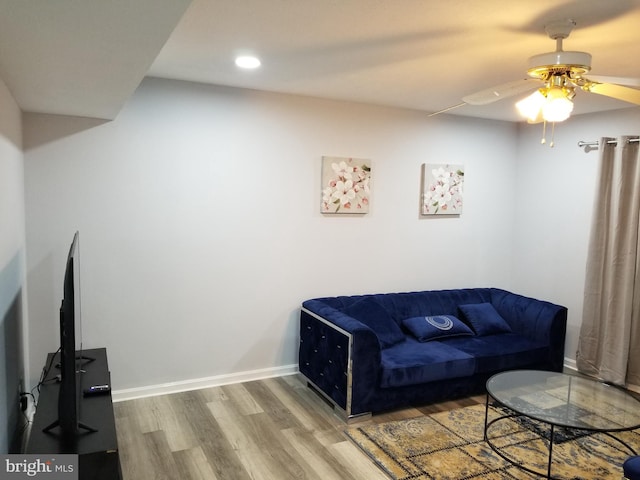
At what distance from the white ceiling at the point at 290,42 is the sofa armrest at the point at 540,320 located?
2039 mm

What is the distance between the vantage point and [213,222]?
12.8 ft

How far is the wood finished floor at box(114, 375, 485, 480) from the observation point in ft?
9.34

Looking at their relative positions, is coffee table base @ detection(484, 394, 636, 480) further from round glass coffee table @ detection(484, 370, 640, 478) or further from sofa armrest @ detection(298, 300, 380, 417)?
sofa armrest @ detection(298, 300, 380, 417)

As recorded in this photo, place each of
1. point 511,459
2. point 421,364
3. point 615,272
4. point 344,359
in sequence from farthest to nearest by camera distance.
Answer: point 615,272, point 421,364, point 344,359, point 511,459

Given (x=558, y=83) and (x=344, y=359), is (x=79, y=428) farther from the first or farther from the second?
(x=558, y=83)

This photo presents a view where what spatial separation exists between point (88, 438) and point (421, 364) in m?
2.30

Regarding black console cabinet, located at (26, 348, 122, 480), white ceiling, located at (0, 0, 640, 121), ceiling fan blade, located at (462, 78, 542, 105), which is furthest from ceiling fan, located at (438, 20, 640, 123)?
black console cabinet, located at (26, 348, 122, 480)

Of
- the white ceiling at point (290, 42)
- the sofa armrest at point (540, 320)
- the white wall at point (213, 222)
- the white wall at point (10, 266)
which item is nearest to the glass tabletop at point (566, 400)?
the sofa armrest at point (540, 320)

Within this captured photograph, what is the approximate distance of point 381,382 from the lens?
138 inches

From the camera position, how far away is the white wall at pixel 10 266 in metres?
2.32

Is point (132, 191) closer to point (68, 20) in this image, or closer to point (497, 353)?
point (68, 20)

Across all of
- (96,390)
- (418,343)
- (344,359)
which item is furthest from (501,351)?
(96,390)

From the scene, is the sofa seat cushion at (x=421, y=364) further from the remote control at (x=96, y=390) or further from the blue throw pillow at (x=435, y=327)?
the remote control at (x=96, y=390)

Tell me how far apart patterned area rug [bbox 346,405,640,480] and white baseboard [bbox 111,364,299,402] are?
108 centimetres
